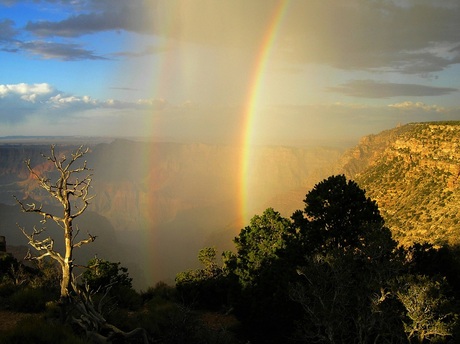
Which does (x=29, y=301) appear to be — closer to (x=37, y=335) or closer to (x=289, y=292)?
(x=37, y=335)

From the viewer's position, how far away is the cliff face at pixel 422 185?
1845 inches

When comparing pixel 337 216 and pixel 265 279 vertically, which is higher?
pixel 337 216

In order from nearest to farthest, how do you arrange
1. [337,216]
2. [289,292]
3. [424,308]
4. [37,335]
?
[37,335], [424,308], [289,292], [337,216]

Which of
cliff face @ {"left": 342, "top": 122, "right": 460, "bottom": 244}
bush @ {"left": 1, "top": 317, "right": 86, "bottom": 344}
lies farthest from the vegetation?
cliff face @ {"left": 342, "top": 122, "right": 460, "bottom": 244}

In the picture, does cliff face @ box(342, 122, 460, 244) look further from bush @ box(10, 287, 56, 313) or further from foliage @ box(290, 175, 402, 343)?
bush @ box(10, 287, 56, 313)

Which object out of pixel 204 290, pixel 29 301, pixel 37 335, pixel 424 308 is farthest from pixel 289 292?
pixel 204 290

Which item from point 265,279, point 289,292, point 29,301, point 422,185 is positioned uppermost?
point 422,185

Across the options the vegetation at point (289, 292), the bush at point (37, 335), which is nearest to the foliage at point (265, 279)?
the vegetation at point (289, 292)

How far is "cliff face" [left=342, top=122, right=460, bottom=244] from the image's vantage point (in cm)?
4688

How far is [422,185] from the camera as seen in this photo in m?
59.7

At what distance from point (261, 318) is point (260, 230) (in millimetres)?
8728

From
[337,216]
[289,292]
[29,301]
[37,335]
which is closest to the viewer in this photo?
[37,335]

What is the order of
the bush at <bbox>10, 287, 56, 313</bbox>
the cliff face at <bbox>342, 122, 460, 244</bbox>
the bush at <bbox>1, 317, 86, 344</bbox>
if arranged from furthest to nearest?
the cliff face at <bbox>342, 122, 460, 244</bbox> < the bush at <bbox>10, 287, 56, 313</bbox> < the bush at <bbox>1, 317, 86, 344</bbox>

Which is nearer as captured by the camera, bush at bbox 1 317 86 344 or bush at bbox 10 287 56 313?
bush at bbox 1 317 86 344
